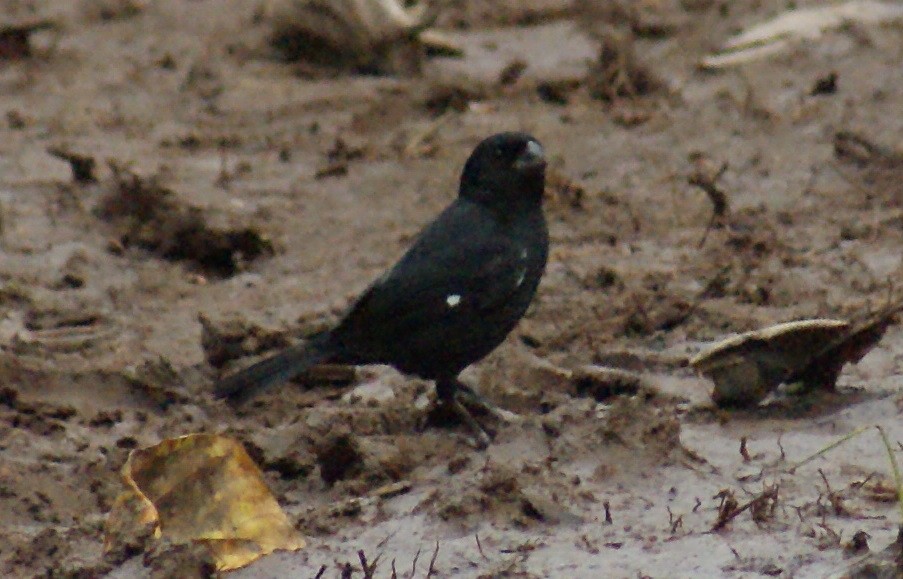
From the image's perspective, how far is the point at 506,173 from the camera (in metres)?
5.77

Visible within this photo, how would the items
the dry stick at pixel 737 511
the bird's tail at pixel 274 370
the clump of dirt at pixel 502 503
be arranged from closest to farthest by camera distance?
the dry stick at pixel 737 511
the clump of dirt at pixel 502 503
the bird's tail at pixel 274 370

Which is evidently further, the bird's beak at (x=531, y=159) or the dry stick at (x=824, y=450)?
the bird's beak at (x=531, y=159)

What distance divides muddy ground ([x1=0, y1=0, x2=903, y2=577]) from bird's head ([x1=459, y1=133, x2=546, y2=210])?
0.50 meters

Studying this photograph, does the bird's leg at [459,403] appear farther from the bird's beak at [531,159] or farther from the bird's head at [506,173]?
the bird's beak at [531,159]

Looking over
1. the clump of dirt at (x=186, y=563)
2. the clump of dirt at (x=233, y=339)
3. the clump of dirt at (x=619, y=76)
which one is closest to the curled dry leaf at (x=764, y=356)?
the clump of dirt at (x=233, y=339)

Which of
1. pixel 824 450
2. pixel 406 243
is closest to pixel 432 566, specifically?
pixel 824 450

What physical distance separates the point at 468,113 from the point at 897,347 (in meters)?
2.98

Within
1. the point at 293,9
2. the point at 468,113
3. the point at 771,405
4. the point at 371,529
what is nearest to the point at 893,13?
the point at 468,113

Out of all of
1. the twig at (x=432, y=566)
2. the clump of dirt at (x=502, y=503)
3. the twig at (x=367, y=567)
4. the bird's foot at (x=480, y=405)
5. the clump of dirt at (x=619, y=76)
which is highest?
the twig at (x=367, y=567)

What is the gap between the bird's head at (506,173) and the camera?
5.75m

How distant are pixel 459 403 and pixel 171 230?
1.97 meters

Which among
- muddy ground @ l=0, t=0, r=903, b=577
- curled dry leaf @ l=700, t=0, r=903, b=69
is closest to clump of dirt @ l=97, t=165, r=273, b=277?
muddy ground @ l=0, t=0, r=903, b=577

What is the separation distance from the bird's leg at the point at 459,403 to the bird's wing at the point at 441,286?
7.3 inches

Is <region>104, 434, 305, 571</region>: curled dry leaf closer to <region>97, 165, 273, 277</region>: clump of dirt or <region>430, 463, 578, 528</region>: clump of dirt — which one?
<region>430, 463, 578, 528</region>: clump of dirt
